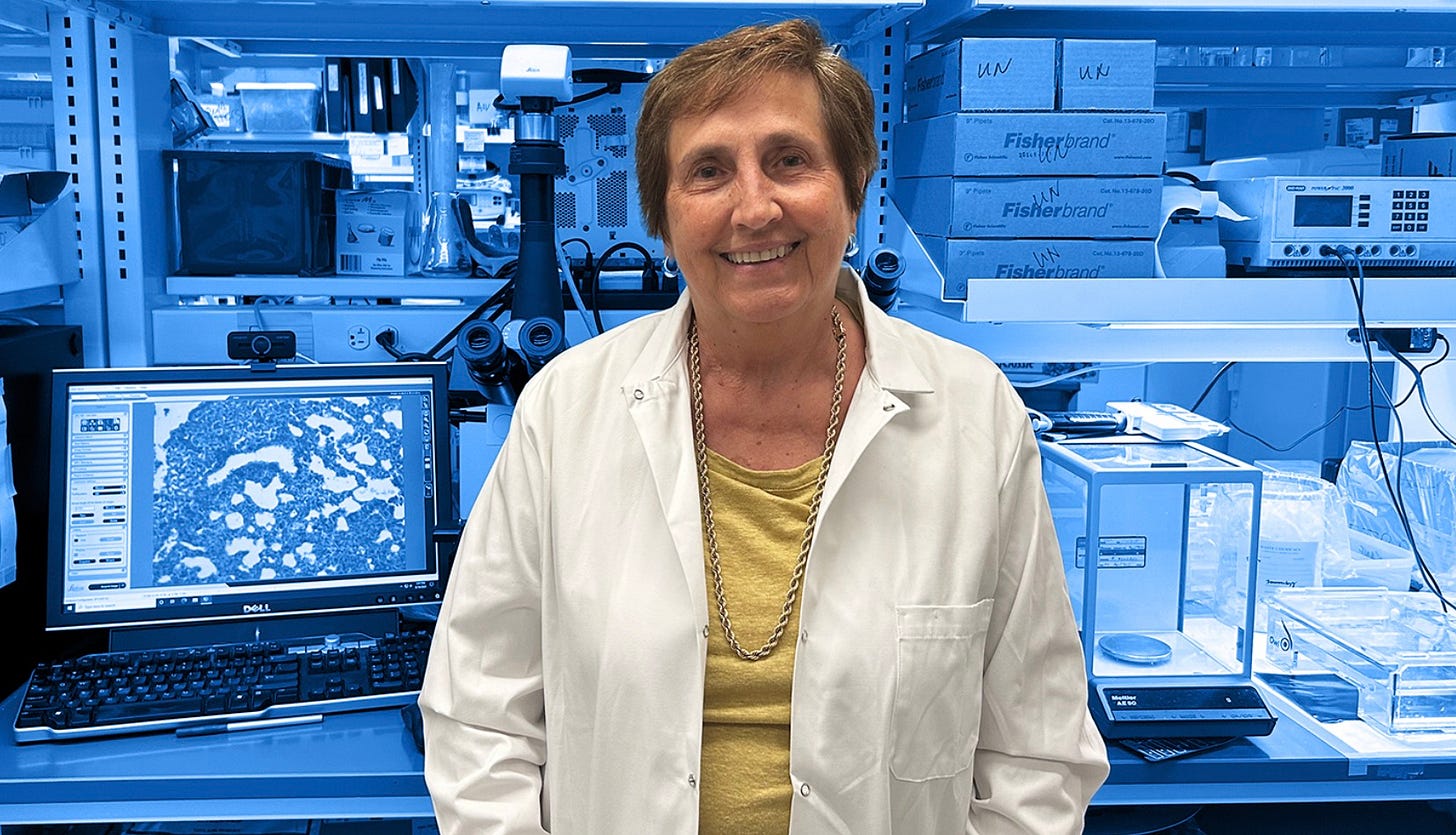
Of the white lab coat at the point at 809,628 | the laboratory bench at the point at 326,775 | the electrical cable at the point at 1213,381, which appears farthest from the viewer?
the electrical cable at the point at 1213,381

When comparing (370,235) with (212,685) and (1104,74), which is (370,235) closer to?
(212,685)

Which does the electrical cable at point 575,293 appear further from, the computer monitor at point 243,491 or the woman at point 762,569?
the woman at point 762,569

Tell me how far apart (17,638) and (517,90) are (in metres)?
1.00

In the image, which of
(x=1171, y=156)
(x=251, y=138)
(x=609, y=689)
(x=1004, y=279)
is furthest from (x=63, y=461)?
(x=1171, y=156)

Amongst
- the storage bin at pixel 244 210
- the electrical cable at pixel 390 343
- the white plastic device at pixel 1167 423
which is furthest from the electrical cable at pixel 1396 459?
the storage bin at pixel 244 210

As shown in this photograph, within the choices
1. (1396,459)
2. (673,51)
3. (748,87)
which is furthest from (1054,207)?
(1396,459)

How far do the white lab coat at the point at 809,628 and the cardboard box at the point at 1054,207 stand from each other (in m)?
0.47

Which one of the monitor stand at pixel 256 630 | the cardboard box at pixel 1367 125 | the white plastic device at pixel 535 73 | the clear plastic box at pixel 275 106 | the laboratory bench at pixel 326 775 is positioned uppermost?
the clear plastic box at pixel 275 106

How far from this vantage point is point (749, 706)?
1.18 meters

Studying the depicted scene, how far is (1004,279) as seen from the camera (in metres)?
1.68

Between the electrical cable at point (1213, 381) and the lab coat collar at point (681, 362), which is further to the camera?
the electrical cable at point (1213, 381)

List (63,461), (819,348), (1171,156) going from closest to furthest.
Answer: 1. (819,348)
2. (63,461)
3. (1171,156)

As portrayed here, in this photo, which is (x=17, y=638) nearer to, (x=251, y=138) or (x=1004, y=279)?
(x=1004, y=279)

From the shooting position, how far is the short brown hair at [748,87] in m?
1.17
